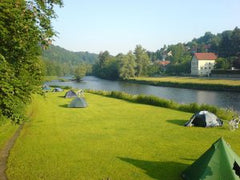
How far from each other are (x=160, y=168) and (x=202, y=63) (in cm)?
11905

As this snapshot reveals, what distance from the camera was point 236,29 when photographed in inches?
4968

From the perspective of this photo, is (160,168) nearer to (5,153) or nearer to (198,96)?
(5,153)

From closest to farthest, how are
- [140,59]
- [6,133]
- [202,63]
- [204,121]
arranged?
1. [6,133]
2. [204,121]
3. [202,63]
4. [140,59]

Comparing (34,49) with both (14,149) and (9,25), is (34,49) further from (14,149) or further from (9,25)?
(14,149)

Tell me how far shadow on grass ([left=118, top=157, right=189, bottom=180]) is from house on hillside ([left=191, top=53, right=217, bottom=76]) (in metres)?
115

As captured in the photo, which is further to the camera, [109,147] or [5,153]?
[109,147]

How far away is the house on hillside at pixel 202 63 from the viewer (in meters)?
124

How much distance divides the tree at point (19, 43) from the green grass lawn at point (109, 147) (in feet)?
10.8

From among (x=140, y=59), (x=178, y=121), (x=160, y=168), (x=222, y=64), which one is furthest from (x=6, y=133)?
(x=140, y=59)

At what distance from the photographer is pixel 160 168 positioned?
1295 cm

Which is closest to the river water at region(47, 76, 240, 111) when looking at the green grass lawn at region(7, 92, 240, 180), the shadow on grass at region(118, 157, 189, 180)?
the green grass lawn at region(7, 92, 240, 180)

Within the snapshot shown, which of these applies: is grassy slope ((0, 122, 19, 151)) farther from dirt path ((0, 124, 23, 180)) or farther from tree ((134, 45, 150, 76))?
tree ((134, 45, 150, 76))

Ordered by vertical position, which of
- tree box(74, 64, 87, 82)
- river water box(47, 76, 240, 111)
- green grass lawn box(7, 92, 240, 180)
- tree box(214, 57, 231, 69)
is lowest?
river water box(47, 76, 240, 111)

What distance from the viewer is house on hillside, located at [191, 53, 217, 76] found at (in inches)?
4880
